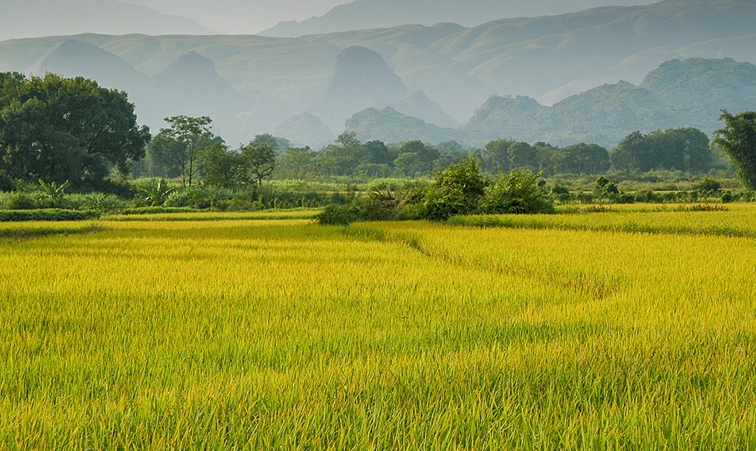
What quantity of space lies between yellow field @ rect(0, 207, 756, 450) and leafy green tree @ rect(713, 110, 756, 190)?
3768cm

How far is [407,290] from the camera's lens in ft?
18.7

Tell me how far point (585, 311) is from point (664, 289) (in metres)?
1.43

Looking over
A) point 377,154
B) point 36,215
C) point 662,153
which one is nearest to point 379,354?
point 36,215

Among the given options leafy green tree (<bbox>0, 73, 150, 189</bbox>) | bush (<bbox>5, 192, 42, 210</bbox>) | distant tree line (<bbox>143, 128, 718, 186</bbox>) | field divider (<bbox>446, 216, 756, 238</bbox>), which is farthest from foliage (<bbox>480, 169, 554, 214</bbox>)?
distant tree line (<bbox>143, 128, 718, 186</bbox>)

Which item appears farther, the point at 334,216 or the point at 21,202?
the point at 21,202

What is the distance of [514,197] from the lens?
63.0 feet

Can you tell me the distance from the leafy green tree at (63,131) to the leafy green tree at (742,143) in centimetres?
4296

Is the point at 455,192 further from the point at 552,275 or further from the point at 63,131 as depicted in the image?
the point at 63,131

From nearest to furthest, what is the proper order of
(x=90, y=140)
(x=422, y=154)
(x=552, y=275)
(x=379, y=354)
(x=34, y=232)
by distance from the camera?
(x=379, y=354), (x=552, y=275), (x=34, y=232), (x=90, y=140), (x=422, y=154)

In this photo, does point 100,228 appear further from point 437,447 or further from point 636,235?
point 437,447

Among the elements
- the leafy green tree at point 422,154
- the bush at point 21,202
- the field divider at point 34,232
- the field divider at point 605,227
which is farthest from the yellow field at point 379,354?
the leafy green tree at point 422,154

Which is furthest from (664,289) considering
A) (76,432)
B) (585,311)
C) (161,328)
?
(76,432)

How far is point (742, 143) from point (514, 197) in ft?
95.2

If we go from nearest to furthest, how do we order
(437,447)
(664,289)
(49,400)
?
(437,447) → (49,400) → (664,289)
